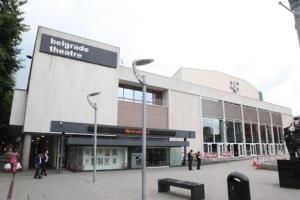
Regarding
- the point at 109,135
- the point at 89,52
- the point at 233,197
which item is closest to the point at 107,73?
the point at 89,52

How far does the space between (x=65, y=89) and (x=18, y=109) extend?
4.51 metres

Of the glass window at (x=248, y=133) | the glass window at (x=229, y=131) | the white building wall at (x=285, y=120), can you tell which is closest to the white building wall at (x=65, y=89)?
the glass window at (x=229, y=131)

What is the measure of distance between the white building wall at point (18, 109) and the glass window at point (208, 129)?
23.7m

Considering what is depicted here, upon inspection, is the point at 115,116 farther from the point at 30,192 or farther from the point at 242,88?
the point at 242,88

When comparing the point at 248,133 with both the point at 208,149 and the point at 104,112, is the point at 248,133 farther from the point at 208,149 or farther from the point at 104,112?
the point at 104,112

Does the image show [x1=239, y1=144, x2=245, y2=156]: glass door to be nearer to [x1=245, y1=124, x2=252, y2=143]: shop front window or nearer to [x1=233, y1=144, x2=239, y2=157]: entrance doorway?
[x1=233, y1=144, x2=239, y2=157]: entrance doorway

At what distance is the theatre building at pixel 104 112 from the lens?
2369 cm

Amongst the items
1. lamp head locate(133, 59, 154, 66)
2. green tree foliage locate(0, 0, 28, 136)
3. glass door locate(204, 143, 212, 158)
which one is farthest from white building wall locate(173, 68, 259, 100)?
lamp head locate(133, 59, 154, 66)

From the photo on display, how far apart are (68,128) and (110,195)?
41.9 ft

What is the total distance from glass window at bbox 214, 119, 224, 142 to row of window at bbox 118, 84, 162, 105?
10412 mm

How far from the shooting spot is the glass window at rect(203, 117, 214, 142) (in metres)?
37.5

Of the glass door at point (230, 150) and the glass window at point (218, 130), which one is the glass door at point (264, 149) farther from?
the glass window at point (218, 130)

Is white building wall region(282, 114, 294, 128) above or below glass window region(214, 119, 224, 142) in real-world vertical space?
above

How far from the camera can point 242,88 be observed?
50875mm
